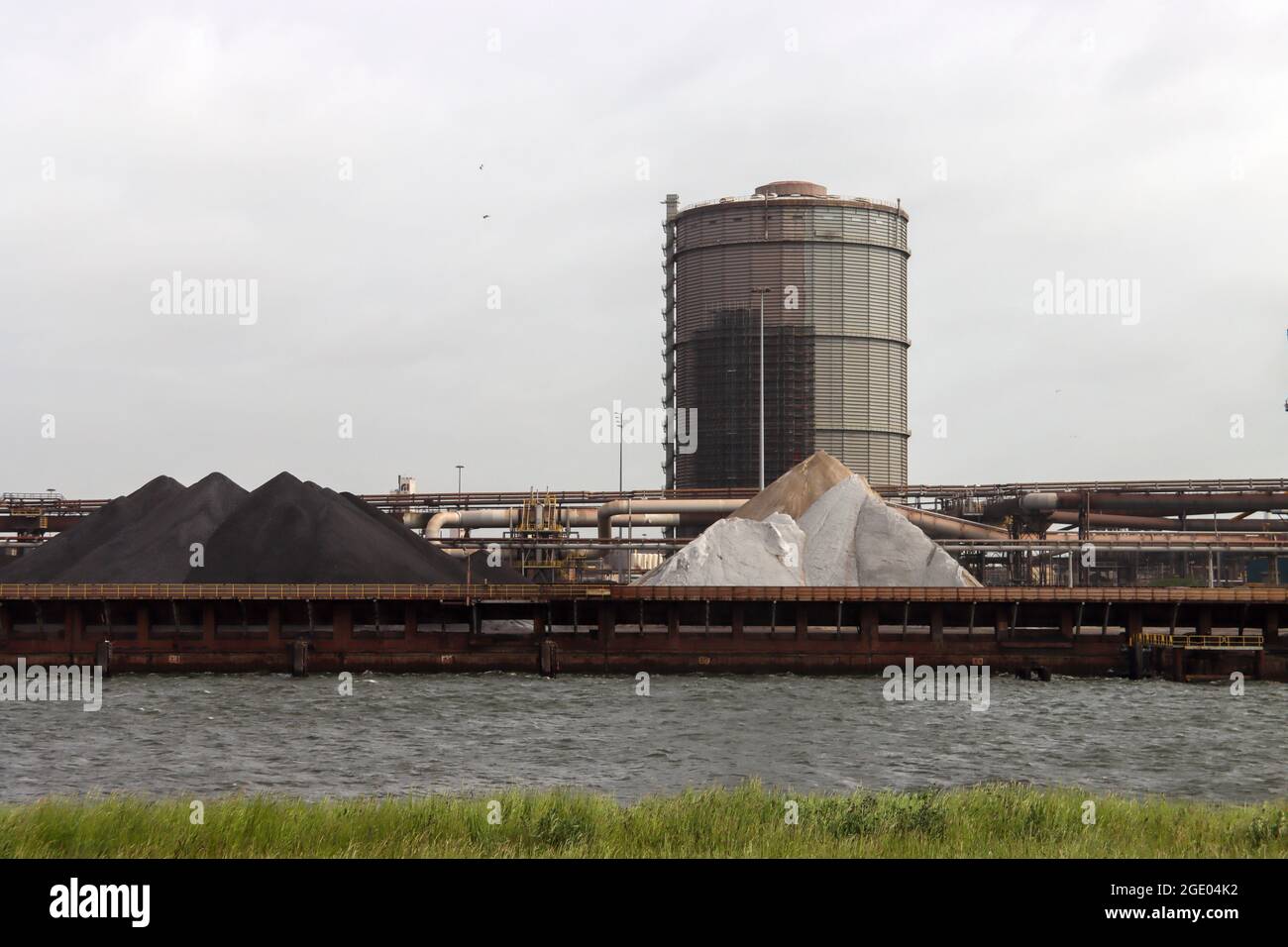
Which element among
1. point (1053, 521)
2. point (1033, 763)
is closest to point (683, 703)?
point (1033, 763)

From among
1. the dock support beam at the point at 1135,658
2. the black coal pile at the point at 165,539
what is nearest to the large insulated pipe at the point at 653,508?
the black coal pile at the point at 165,539

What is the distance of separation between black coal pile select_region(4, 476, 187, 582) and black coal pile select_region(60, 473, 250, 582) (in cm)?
37

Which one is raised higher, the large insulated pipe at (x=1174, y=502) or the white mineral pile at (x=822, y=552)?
the large insulated pipe at (x=1174, y=502)

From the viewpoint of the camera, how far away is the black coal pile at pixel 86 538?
80.9m

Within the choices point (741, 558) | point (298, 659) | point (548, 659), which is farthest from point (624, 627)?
point (298, 659)

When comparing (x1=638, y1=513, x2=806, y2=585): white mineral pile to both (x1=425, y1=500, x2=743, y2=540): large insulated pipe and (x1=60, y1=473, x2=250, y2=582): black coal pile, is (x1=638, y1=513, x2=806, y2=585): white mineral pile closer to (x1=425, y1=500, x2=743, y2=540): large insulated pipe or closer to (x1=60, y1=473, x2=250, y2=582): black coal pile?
(x1=425, y1=500, x2=743, y2=540): large insulated pipe

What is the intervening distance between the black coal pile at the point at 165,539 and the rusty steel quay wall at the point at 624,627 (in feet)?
17.6

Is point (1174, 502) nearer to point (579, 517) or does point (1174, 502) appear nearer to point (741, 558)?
point (741, 558)

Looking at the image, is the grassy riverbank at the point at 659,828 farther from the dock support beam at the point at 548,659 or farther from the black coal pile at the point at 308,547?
the black coal pile at the point at 308,547

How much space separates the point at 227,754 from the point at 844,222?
94.0 m

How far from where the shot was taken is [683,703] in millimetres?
53250

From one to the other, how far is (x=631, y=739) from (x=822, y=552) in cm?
3790

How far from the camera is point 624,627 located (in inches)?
2849
